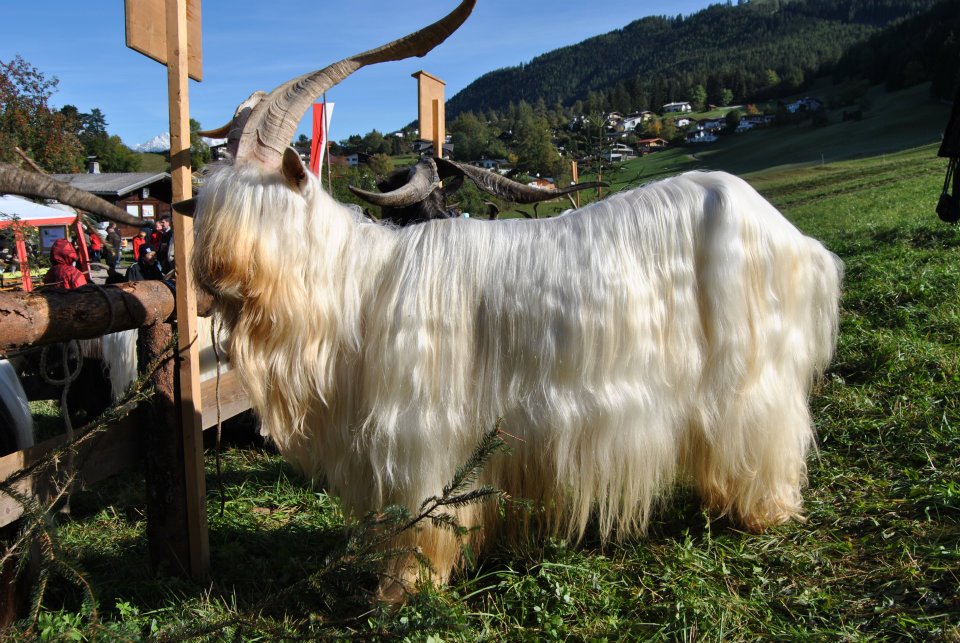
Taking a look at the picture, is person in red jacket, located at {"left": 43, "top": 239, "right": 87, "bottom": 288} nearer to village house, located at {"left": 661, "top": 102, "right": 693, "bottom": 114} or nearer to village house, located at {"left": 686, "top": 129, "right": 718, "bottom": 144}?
village house, located at {"left": 686, "top": 129, "right": 718, "bottom": 144}

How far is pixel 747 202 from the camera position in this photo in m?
3.02

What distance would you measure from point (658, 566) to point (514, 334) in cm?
140

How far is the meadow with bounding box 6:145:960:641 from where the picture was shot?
104 inches

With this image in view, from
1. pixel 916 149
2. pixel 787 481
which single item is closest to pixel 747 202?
pixel 787 481

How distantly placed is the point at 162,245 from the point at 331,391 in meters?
7.41

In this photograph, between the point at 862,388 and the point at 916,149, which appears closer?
the point at 862,388

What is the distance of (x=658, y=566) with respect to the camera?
3.22 metres

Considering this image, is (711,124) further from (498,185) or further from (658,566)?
(658,566)

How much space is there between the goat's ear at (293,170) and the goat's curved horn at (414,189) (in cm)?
129

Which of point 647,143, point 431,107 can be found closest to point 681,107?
point 647,143

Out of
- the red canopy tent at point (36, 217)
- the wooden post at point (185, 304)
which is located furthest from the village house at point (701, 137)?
the wooden post at point (185, 304)

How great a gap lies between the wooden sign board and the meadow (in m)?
2.18

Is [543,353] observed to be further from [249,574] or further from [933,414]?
[933,414]

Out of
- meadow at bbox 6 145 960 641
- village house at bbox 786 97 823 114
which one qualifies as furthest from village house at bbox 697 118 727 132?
meadow at bbox 6 145 960 641
